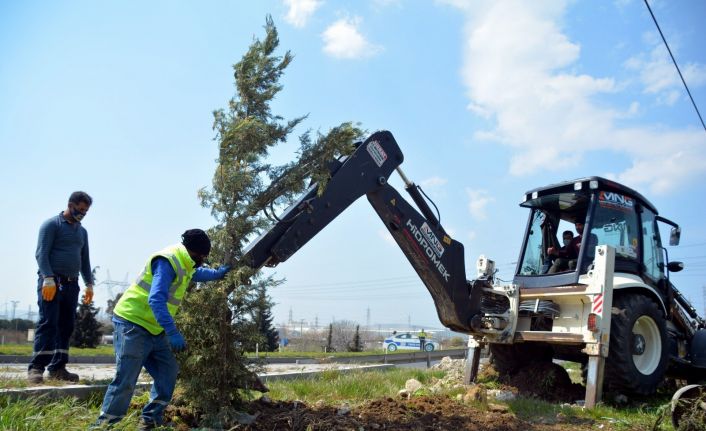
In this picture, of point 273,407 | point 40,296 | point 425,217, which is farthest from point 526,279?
point 40,296

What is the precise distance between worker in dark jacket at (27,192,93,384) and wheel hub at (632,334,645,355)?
6719 millimetres

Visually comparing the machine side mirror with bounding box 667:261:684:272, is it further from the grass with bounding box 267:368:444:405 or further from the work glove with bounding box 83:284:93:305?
the work glove with bounding box 83:284:93:305

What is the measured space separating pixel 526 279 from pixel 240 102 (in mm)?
4967

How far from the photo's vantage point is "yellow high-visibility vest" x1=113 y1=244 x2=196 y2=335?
4680mm

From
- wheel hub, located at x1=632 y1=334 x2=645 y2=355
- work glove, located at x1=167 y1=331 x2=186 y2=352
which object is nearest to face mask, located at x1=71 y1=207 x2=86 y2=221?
work glove, located at x1=167 y1=331 x2=186 y2=352

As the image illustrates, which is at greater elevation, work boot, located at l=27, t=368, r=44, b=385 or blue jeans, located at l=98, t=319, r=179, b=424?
blue jeans, located at l=98, t=319, r=179, b=424

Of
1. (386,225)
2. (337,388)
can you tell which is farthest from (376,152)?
(337,388)

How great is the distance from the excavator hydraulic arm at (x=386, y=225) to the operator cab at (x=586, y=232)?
5.33ft

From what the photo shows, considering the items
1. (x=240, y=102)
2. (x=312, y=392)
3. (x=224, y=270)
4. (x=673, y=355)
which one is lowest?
(x=312, y=392)

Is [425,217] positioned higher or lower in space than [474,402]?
higher

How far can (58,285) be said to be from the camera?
20.0ft

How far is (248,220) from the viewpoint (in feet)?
17.6

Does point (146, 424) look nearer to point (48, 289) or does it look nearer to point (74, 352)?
point (48, 289)

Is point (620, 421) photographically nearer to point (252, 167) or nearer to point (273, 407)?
point (273, 407)
